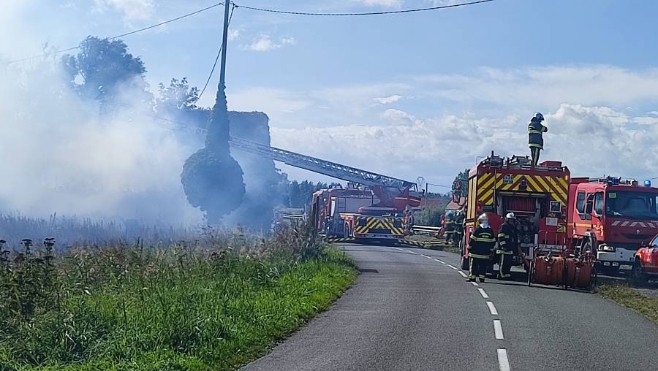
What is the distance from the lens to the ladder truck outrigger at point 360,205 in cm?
4859

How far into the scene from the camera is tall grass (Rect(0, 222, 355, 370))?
35.6ft

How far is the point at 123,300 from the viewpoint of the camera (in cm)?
1345

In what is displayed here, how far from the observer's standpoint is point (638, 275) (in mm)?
26609

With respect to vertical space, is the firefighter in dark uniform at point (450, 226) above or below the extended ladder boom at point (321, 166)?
below

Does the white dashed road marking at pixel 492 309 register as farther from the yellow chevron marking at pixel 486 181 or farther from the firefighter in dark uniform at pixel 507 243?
the yellow chevron marking at pixel 486 181

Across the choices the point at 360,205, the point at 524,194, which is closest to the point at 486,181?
the point at 524,194

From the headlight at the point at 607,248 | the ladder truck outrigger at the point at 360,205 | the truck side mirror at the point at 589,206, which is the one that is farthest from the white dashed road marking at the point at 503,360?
the ladder truck outrigger at the point at 360,205

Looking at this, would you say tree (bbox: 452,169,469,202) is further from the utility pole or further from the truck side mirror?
the utility pole

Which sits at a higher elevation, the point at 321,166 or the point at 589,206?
the point at 321,166

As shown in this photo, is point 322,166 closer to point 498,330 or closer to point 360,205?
point 360,205

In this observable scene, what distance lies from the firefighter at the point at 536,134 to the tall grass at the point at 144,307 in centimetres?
943

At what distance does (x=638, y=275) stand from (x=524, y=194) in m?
4.27

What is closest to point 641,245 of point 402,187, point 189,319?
point 189,319

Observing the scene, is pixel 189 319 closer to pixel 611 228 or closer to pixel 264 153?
pixel 611 228
